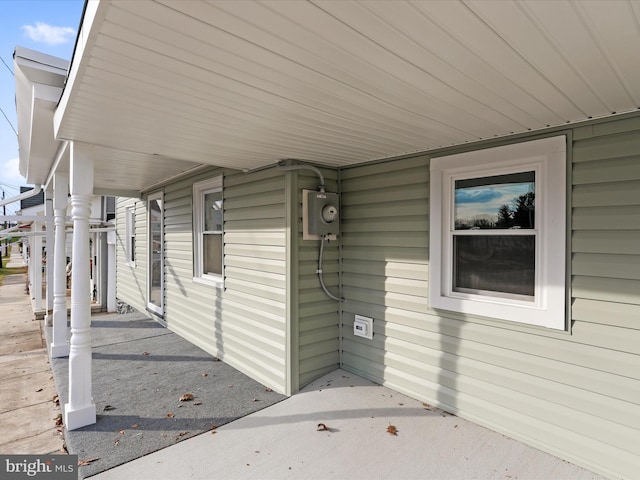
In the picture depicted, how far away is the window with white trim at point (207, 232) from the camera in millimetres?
4793

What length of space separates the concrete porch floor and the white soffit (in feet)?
7.28

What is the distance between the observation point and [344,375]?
12.1ft

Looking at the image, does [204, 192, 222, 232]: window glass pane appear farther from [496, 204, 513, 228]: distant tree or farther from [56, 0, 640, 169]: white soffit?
[496, 204, 513, 228]: distant tree

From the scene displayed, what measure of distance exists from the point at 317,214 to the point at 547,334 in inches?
81.4

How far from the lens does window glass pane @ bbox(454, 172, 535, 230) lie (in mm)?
2590

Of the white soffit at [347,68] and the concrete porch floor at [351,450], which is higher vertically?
the white soffit at [347,68]

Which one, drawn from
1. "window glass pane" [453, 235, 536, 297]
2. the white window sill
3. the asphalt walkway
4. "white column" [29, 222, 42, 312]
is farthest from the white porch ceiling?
"white column" [29, 222, 42, 312]

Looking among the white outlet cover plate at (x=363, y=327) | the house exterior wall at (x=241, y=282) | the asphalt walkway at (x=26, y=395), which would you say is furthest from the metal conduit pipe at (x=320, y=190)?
the asphalt walkway at (x=26, y=395)

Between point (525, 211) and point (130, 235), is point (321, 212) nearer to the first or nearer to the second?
point (525, 211)

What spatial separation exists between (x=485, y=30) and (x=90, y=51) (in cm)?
152

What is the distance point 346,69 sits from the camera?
1.58 metres

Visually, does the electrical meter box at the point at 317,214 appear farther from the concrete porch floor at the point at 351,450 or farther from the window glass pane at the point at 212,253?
the window glass pane at the point at 212,253
